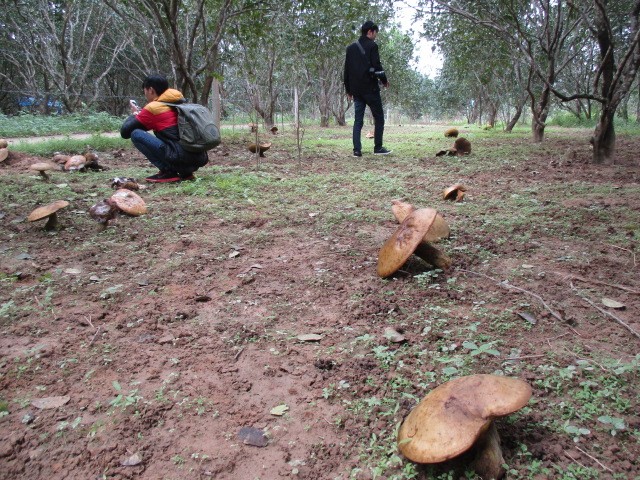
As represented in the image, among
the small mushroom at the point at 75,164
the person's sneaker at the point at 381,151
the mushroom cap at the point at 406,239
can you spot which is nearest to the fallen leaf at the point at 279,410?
the mushroom cap at the point at 406,239

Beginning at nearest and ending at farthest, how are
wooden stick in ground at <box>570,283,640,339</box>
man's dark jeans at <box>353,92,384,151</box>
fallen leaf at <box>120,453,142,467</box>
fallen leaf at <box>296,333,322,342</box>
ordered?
fallen leaf at <box>120,453,142,467</box> < wooden stick in ground at <box>570,283,640,339</box> < fallen leaf at <box>296,333,322,342</box> < man's dark jeans at <box>353,92,384,151</box>

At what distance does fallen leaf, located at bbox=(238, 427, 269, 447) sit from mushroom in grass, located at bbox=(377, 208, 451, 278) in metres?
1.53

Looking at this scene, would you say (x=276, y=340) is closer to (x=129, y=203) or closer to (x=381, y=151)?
(x=129, y=203)

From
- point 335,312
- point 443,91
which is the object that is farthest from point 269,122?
point 443,91

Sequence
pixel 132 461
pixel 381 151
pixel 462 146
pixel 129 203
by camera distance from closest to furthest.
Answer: pixel 132 461 < pixel 129 203 < pixel 462 146 < pixel 381 151

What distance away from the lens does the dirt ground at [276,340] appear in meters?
1.77

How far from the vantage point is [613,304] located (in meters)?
2.60

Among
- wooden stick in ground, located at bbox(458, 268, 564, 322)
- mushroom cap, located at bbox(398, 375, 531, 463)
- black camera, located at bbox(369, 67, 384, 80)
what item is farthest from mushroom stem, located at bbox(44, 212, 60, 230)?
black camera, located at bbox(369, 67, 384, 80)

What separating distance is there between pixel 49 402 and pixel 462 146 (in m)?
8.24

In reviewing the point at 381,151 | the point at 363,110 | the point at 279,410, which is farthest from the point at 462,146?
the point at 279,410

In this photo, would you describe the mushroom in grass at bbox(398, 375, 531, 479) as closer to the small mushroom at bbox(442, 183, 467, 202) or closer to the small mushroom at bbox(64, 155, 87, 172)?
the small mushroom at bbox(442, 183, 467, 202)

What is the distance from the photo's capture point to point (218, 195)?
5906mm

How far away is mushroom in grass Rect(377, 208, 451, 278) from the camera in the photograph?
2904 millimetres

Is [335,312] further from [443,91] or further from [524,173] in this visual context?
[443,91]
